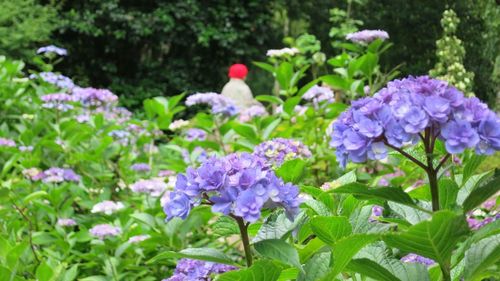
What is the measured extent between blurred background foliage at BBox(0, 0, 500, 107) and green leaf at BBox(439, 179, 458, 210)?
8.81 meters

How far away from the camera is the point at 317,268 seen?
3.66 ft

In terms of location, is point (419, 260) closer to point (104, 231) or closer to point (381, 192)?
point (381, 192)

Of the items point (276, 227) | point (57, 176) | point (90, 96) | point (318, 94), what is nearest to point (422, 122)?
point (276, 227)

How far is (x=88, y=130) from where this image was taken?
3.73m

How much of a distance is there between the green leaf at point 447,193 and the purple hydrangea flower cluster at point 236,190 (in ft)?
0.74

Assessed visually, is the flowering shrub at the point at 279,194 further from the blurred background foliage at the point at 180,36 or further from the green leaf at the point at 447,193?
the blurred background foliage at the point at 180,36

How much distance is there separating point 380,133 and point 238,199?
0.22 metres

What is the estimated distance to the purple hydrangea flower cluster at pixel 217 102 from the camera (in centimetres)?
323

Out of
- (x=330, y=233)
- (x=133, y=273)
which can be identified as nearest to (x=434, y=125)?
(x=330, y=233)

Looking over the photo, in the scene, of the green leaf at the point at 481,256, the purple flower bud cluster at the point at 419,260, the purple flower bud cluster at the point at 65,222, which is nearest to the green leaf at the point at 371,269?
the green leaf at the point at 481,256

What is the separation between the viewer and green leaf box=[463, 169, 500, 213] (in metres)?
1.01

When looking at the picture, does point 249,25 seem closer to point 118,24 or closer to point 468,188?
point 118,24

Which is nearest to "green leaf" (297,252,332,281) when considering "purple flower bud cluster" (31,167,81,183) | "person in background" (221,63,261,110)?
"purple flower bud cluster" (31,167,81,183)

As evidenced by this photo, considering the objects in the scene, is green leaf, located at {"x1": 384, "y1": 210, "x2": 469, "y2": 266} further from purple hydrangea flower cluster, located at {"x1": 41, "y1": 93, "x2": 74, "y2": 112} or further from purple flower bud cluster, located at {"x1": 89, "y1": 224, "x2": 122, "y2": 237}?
purple hydrangea flower cluster, located at {"x1": 41, "y1": 93, "x2": 74, "y2": 112}
